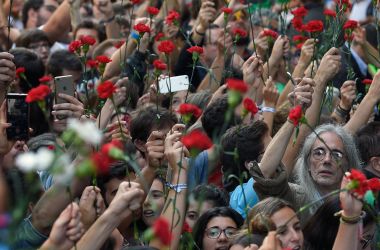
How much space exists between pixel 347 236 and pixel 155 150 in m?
1.17

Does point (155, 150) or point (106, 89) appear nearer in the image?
point (106, 89)

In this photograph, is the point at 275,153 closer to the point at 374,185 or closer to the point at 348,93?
the point at 374,185

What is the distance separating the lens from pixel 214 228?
17.5 ft

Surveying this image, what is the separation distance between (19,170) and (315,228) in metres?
1.38

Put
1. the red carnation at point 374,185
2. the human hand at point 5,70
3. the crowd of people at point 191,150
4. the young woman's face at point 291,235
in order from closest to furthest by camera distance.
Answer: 1. the crowd of people at point 191,150
2. the red carnation at point 374,185
3. the young woman's face at point 291,235
4. the human hand at point 5,70

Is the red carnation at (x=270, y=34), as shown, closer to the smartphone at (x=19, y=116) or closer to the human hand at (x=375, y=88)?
the human hand at (x=375, y=88)

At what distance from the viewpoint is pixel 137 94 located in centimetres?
741

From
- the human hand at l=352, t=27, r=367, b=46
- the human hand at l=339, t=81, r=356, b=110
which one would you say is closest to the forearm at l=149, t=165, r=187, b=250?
the human hand at l=339, t=81, r=356, b=110

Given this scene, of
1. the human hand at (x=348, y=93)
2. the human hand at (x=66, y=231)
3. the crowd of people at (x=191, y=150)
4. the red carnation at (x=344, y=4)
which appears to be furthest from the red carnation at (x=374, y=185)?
the human hand at (x=348, y=93)

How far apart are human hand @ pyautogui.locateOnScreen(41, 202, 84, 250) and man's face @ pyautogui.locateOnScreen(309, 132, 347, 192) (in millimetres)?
2255

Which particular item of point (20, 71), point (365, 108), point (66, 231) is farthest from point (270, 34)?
point (66, 231)

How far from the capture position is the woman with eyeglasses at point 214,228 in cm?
530

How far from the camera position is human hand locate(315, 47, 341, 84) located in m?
6.36

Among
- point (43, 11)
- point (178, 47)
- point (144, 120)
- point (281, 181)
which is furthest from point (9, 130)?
point (43, 11)
